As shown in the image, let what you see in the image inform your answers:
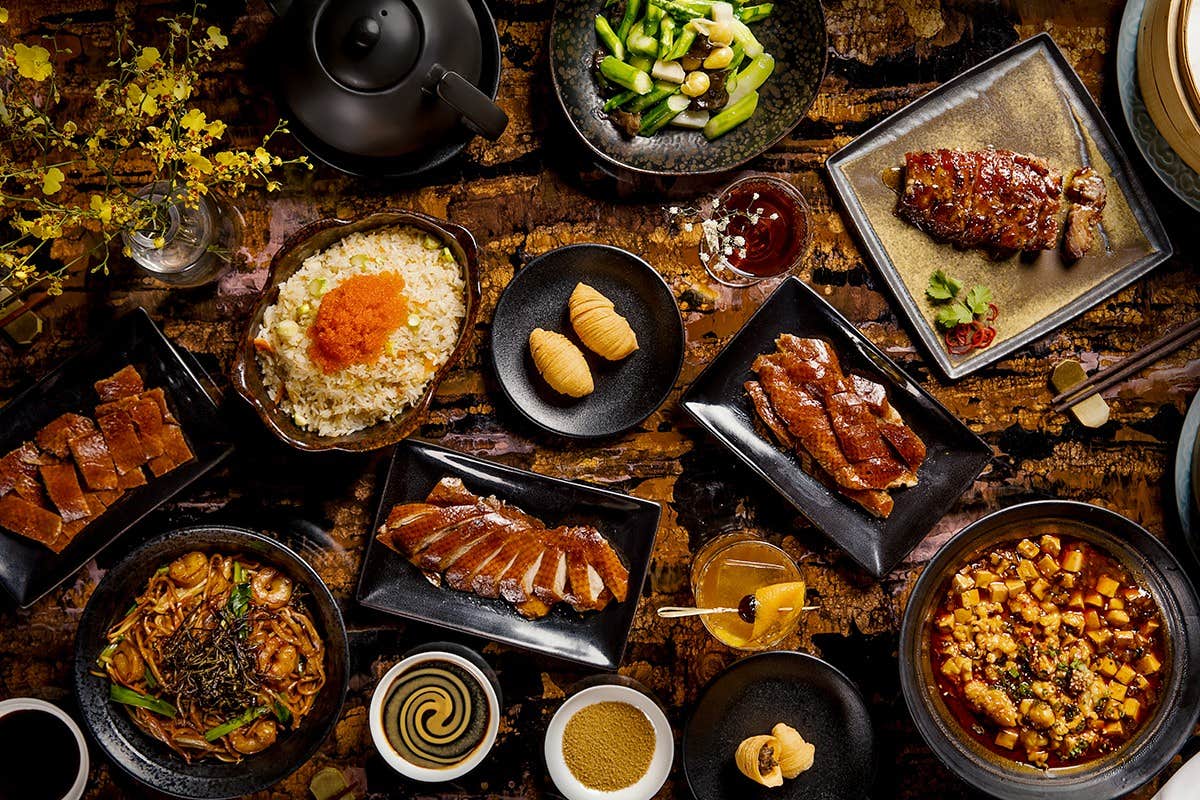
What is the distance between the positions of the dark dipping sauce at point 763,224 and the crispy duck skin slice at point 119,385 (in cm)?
203

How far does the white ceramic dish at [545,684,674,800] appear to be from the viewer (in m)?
2.96

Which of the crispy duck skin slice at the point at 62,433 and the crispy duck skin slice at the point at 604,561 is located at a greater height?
the crispy duck skin slice at the point at 62,433

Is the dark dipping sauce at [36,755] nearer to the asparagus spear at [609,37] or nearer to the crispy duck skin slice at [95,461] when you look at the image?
the crispy duck skin slice at [95,461]

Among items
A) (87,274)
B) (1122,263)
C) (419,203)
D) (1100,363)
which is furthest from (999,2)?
(87,274)

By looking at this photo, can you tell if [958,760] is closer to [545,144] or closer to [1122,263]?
[1122,263]

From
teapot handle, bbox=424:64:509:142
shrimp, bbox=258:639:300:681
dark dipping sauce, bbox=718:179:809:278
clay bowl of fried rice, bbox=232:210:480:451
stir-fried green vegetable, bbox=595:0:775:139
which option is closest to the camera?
teapot handle, bbox=424:64:509:142

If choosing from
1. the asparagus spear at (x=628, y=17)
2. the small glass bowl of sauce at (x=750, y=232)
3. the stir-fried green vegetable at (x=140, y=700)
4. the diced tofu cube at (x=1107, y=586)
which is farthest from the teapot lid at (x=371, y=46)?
the diced tofu cube at (x=1107, y=586)

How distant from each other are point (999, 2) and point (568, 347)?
197cm

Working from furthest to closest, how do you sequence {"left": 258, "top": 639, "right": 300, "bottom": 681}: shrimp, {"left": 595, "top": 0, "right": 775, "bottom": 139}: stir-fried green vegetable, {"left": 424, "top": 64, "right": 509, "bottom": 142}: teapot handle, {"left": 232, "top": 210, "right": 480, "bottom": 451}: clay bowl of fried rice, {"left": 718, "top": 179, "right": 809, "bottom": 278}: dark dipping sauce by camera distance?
{"left": 718, "top": 179, "right": 809, "bottom": 278}: dark dipping sauce
{"left": 595, "top": 0, "right": 775, "bottom": 139}: stir-fried green vegetable
{"left": 258, "top": 639, "right": 300, "bottom": 681}: shrimp
{"left": 232, "top": 210, "right": 480, "bottom": 451}: clay bowl of fried rice
{"left": 424, "top": 64, "right": 509, "bottom": 142}: teapot handle

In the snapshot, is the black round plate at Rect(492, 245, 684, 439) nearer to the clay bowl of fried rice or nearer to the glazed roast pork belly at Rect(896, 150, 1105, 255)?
the clay bowl of fried rice

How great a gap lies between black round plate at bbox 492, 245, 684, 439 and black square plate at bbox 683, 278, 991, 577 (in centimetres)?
17

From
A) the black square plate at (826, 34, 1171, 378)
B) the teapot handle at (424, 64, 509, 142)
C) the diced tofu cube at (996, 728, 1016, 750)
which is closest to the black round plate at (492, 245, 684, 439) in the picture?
the teapot handle at (424, 64, 509, 142)

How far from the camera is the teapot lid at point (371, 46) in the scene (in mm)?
2645

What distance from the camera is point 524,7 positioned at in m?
3.12
